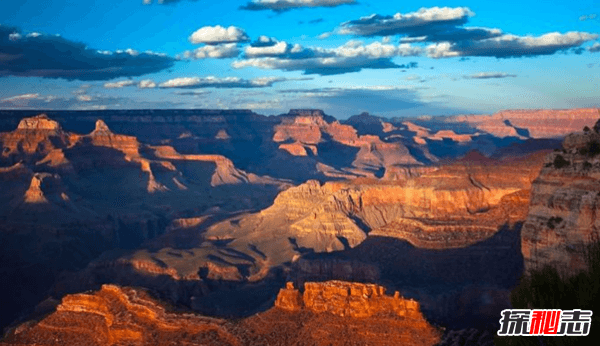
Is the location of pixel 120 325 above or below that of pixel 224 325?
below

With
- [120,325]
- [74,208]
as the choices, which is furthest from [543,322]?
[74,208]

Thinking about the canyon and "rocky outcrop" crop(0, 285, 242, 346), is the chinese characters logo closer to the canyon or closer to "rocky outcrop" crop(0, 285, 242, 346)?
the canyon

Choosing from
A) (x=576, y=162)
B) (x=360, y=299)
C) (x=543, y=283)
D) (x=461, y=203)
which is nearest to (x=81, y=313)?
(x=360, y=299)

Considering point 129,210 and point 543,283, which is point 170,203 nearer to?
point 129,210

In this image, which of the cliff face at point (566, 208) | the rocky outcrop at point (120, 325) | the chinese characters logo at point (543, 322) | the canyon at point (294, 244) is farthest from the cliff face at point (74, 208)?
the chinese characters logo at point (543, 322)

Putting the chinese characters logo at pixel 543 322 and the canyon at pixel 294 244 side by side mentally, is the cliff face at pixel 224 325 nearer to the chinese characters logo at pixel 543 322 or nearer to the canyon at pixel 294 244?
the canyon at pixel 294 244

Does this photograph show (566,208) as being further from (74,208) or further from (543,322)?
(74,208)

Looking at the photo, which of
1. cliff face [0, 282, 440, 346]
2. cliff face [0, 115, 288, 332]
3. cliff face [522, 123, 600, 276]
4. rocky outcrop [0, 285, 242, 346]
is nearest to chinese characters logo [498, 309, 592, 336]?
cliff face [522, 123, 600, 276]
